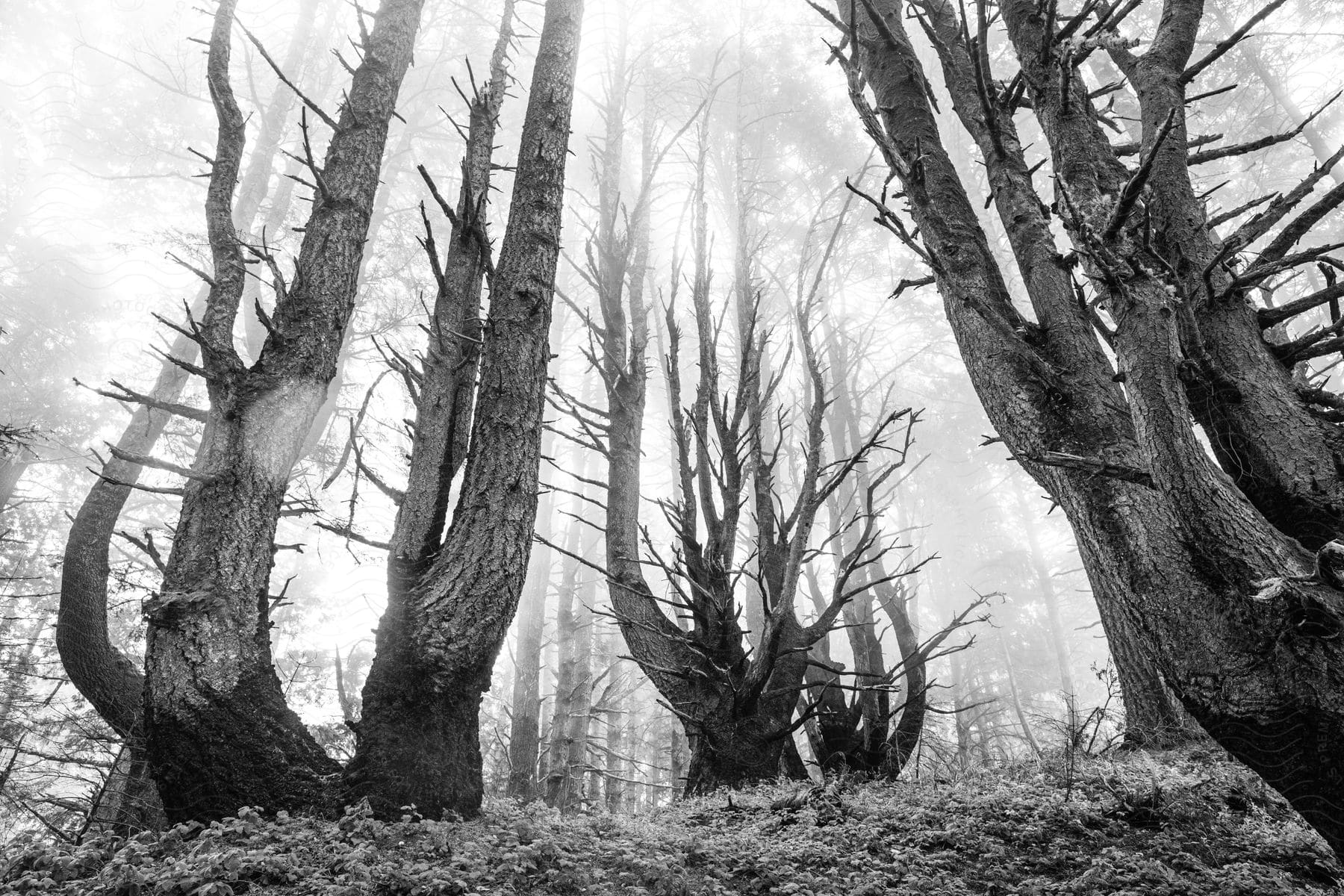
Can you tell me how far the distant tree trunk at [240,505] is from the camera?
2445 millimetres

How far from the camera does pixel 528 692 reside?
9.02 meters

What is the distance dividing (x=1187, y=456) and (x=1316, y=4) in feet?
58.3

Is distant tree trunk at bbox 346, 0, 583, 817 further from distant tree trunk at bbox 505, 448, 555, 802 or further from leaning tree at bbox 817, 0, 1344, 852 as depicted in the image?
distant tree trunk at bbox 505, 448, 555, 802

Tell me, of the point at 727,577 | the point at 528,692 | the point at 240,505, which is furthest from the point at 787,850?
the point at 528,692

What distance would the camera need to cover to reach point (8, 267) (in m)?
16.6

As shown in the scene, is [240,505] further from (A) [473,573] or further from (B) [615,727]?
(B) [615,727]

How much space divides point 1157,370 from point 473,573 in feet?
8.97

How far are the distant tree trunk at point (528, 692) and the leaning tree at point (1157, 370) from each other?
4697mm

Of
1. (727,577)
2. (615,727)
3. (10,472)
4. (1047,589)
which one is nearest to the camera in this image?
(727,577)

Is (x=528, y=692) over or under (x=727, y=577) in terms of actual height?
under

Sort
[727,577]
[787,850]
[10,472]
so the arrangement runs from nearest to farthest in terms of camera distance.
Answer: [787,850] → [727,577] → [10,472]

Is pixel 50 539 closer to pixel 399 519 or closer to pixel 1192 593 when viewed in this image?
pixel 399 519

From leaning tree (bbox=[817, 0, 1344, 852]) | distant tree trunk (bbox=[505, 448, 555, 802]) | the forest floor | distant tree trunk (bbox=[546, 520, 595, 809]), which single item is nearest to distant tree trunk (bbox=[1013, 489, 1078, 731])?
distant tree trunk (bbox=[546, 520, 595, 809])

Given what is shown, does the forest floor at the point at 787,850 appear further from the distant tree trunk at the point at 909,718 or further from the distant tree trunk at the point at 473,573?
the distant tree trunk at the point at 909,718
